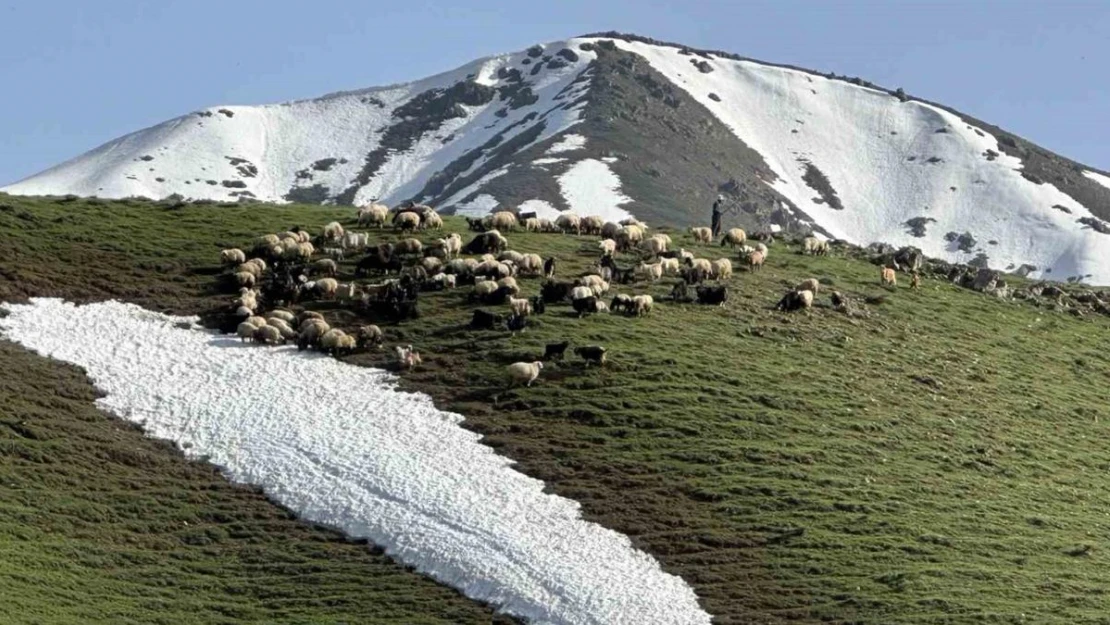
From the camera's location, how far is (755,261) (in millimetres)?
73500

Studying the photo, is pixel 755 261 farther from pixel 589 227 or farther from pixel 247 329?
pixel 247 329

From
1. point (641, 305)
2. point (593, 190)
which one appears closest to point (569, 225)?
point (641, 305)

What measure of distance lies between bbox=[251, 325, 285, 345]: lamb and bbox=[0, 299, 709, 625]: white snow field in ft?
1.50

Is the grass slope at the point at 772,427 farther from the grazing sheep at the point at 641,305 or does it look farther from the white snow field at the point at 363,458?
the grazing sheep at the point at 641,305

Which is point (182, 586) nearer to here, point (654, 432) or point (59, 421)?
point (59, 421)

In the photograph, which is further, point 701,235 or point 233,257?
point 701,235

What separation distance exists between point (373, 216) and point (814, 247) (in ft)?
75.4

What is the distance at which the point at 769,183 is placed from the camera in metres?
196

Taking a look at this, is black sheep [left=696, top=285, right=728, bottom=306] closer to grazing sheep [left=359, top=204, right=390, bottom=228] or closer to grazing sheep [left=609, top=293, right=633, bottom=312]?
grazing sheep [left=609, top=293, right=633, bottom=312]

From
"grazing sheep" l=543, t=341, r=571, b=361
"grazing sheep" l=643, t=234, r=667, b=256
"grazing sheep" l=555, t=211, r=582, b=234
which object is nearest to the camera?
"grazing sheep" l=543, t=341, r=571, b=361

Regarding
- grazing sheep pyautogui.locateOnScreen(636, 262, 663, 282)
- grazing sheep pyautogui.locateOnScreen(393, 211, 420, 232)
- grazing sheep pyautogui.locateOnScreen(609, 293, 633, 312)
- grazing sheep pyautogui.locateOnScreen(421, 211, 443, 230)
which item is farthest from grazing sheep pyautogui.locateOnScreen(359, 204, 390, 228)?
grazing sheep pyautogui.locateOnScreen(609, 293, 633, 312)

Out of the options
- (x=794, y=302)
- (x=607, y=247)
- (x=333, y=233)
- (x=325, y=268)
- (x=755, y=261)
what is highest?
(x=607, y=247)

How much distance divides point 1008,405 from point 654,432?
54.6ft

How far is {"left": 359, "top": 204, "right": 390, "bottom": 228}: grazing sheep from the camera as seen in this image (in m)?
73.5
